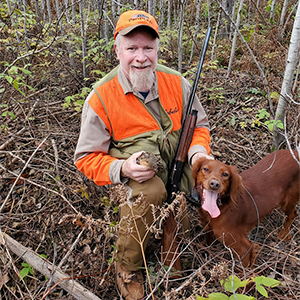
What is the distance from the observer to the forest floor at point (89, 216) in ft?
7.57

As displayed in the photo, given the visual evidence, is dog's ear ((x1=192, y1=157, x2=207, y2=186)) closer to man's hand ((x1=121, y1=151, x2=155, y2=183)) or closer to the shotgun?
the shotgun

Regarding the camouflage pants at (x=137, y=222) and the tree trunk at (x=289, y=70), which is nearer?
the camouflage pants at (x=137, y=222)

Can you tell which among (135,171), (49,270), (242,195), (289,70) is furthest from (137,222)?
(289,70)

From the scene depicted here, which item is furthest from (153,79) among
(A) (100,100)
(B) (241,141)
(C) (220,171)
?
(B) (241,141)

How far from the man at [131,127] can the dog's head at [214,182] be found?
0.67 feet

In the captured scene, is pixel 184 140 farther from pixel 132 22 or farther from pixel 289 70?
pixel 289 70

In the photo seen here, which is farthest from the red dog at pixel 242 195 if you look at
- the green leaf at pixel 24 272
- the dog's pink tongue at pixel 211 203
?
the green leaf at pixel 24 272

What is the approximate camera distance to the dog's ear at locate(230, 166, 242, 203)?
228 cm

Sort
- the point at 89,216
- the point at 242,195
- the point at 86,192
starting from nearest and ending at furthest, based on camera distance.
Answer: the point at 89,216, the point at 242,195, the point at 86,192

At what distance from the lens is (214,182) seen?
7.06 ft

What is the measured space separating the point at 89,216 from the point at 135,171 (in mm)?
567

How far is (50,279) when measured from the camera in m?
2.09

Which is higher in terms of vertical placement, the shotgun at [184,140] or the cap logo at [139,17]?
the cap logo at [139,17]

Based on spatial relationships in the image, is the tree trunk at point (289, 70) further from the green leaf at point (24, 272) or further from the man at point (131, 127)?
the green leaf at point (24, 272)
